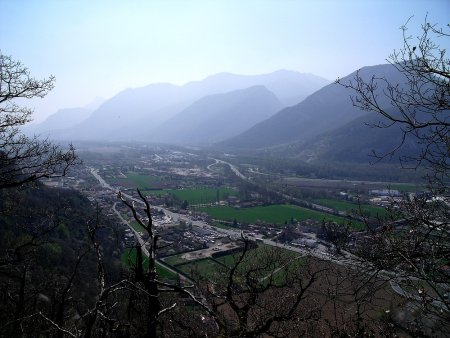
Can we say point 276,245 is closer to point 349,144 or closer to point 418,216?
point 418,216

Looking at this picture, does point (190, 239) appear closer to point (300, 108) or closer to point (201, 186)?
point (201, 186)

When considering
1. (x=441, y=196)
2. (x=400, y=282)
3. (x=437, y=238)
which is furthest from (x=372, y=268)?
(x=441, y=196)

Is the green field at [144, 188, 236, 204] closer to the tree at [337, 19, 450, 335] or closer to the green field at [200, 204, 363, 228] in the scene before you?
the green field at [200, 204, 363, 228]

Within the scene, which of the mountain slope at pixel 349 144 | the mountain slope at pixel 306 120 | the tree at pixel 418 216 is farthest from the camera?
the mountain slope at pixel 306 120

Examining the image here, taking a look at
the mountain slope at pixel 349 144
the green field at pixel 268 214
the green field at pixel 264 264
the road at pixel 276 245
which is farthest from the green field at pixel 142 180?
the mountain slope at pixel 349 144

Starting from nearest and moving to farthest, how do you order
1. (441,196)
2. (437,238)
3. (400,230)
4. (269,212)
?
(437,238), (441,196), (400,230), (269,212)

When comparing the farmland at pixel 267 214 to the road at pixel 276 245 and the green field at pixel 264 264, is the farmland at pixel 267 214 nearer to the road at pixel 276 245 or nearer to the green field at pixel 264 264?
the road at pixel 276 245

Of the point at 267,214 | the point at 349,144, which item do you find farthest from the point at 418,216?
the point at 349,144
